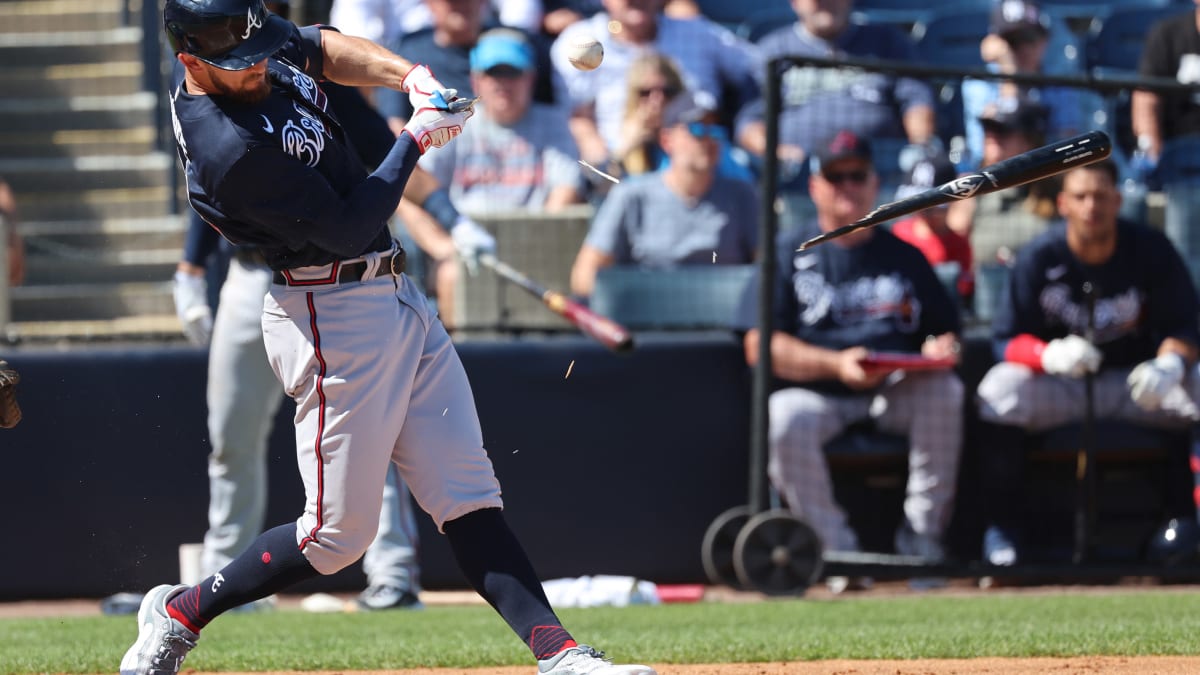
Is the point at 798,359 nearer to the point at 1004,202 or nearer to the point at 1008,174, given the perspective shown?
the point at 1004,202

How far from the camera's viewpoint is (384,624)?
573cm

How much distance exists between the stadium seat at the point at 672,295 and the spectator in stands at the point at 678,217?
0.25 feet

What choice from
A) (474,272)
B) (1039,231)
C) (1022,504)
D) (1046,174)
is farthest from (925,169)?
(1046,174)

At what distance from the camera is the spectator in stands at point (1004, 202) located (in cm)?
704

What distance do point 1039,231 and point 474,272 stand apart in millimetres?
2396

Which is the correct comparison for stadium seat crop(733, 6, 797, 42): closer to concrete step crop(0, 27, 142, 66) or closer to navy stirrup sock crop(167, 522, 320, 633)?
concrete step crop(0, 27, 142, 66)

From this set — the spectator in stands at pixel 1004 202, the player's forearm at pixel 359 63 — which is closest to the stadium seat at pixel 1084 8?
the spectator in stands at pixel 1004 202

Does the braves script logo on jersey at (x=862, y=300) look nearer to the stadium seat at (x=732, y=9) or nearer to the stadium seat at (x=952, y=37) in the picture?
the stadium seat at (x=952, y=37)

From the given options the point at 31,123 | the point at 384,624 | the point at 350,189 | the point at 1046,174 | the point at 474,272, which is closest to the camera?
the point at 350,189

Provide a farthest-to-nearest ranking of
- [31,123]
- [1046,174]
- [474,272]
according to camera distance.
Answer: [31,123] < [474,272] < [1046,174]

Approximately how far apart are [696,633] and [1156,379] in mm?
2293

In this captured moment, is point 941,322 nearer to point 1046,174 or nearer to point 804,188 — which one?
point 804,188

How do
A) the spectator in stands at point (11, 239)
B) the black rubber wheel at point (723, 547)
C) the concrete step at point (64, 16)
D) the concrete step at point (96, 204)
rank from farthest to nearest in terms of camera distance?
the concrete step at point (64, 16) < the concrete step at point (96, 204) < the spectator in stands at point (11, 239) < the black rubber wheel at point (723, 547)

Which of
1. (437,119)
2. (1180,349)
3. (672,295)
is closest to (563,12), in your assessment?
(672,295)
